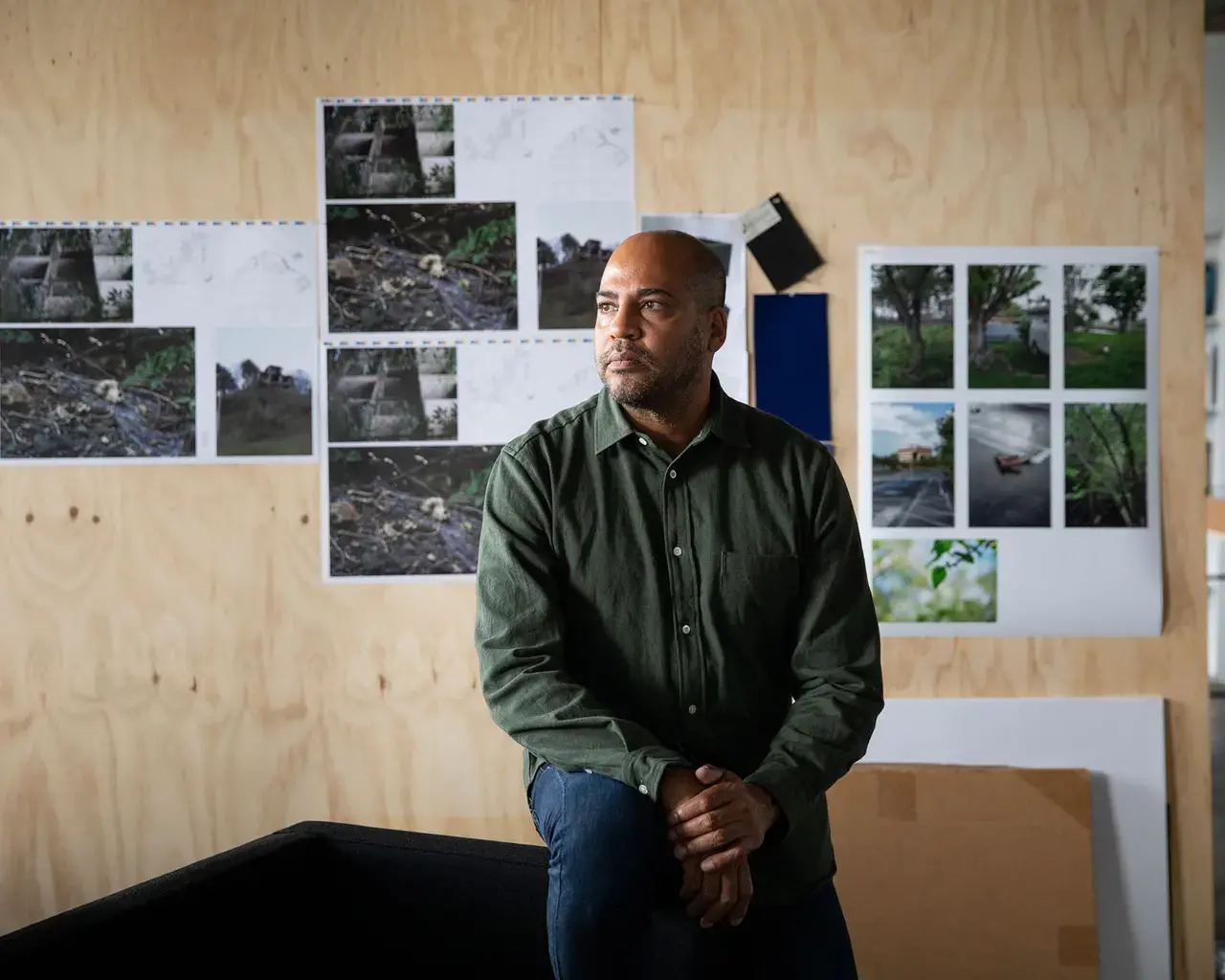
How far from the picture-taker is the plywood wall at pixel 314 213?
241 cm

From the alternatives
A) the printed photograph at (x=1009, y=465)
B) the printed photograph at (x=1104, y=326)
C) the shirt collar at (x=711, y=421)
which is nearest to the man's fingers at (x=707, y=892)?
the shirt collar at (x=711, y=421)

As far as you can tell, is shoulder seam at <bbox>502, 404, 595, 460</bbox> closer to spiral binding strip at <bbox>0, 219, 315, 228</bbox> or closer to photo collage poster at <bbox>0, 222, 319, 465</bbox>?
photo collage poster at <bbox>0, 222, 319, 465</bbox>

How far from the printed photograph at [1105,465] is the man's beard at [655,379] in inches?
50.3

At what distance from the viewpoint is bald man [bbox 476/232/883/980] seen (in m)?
1.34

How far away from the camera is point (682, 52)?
7.93 ft

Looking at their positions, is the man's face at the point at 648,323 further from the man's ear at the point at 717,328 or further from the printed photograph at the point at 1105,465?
the printed photograph at the point at 1105,465

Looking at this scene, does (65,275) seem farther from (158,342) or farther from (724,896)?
(724,896)

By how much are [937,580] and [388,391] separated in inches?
52.0

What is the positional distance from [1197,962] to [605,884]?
1.87 meters

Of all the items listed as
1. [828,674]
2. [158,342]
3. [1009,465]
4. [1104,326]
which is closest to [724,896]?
[828,674]

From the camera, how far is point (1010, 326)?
243 centimetres

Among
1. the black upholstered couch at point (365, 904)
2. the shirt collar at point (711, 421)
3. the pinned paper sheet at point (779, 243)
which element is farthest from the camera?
the pinned paper sheet at point (779, 243)

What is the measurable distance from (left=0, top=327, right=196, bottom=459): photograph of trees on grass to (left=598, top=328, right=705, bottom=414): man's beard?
1325 mm

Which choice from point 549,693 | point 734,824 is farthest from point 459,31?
point 734,824
